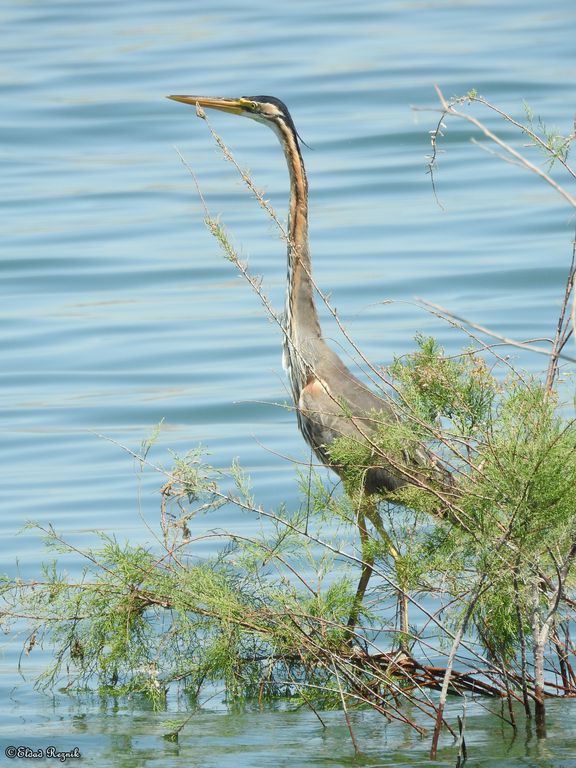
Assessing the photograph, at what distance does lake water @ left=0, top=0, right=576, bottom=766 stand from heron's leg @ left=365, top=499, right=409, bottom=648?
0.43 meters

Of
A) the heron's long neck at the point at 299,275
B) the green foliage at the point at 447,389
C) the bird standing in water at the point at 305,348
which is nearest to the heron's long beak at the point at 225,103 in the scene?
the bird standing in water at the point at 305,348

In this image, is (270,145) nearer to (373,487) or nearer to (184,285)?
(184,285)

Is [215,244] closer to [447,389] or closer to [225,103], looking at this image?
[225,103]

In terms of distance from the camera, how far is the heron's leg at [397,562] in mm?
5344

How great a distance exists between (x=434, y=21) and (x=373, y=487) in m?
18.1

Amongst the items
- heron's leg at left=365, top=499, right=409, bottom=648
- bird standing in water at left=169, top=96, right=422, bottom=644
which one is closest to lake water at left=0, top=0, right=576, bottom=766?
heron's leg at left=365, top=499, right=409, bottom=648

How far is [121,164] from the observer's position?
1816 centimetres

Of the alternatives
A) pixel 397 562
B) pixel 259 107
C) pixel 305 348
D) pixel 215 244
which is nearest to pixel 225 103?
pixel 259 107

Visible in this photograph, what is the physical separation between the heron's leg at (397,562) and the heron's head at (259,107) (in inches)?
85.9

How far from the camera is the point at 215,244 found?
1527 centimetres

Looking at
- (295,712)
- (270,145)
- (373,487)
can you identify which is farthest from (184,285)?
(295,712)

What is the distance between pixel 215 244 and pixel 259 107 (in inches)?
305

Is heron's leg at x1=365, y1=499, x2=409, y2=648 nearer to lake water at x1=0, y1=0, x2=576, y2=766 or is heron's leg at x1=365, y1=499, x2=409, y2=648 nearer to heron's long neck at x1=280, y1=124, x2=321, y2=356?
lake water at x1=0, y1=0, x2=576, y2=766

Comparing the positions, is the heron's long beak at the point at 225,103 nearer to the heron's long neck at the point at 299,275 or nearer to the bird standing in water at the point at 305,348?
the bird standing in water at the point at 305,348
